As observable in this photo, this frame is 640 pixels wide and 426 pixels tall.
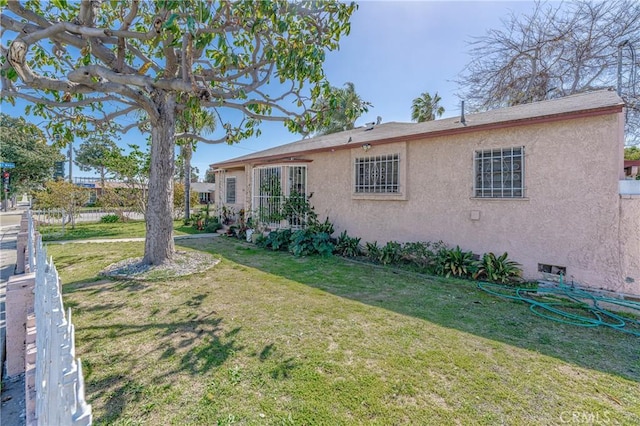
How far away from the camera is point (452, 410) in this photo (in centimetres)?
285

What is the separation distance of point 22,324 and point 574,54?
22.0 m

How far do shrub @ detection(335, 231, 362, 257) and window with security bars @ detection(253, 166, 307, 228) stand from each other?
2.08m

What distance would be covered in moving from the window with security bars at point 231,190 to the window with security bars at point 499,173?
13208mm

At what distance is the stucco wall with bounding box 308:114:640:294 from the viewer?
5895mm

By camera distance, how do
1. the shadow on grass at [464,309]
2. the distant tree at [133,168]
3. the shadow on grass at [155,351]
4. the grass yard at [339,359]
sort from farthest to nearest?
the distant tree at [133,168] → the shadow on grass at [464,309] → the shadow on grass at [155,351] → the grass yard at [339,359]

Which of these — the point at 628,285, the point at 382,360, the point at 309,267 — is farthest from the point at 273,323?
the point at 628,285

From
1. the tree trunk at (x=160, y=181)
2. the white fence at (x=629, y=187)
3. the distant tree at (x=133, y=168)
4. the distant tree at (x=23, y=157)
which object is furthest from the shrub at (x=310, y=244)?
the distant tree at (x=23, y=157)

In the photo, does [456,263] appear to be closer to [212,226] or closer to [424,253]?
[424,253]

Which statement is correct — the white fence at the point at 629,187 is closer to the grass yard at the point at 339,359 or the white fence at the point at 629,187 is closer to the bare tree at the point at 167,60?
the grass yard at the point at 339,359

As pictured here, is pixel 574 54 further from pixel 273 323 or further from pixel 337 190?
pixel 273 323

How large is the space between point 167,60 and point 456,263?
8962 mm

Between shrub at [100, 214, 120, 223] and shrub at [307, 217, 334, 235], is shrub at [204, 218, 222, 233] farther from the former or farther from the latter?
shrub at [100, 214, 120, 223]

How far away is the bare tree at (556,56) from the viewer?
12977mm

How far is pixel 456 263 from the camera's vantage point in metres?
7.58
